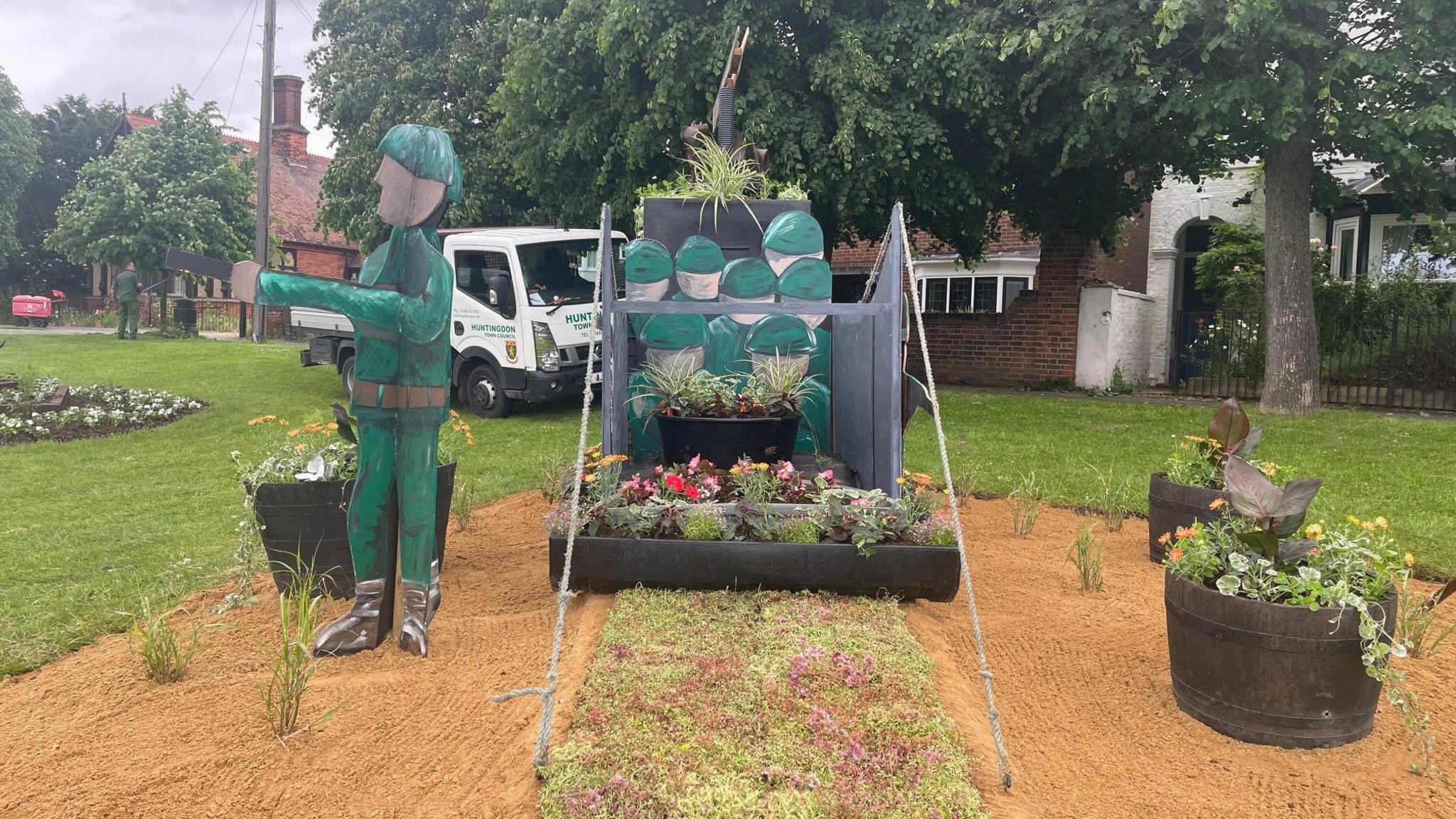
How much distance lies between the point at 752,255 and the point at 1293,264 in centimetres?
859

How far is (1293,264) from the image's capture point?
11500 mm

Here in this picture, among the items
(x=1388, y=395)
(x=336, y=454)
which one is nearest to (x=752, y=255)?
(x=336, y=454)

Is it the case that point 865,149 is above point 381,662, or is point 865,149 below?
above

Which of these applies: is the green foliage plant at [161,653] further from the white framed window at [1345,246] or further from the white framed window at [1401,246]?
the white framed window at [1345,246]

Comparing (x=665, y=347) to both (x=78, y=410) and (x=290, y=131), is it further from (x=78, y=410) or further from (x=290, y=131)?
(x=290, y=131)

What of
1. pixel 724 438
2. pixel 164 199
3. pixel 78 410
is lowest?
pixel 78 410

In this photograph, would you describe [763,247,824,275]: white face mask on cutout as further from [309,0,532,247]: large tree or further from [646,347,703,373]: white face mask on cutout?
[309,0,532,247]: large tree

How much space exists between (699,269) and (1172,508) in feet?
9.52

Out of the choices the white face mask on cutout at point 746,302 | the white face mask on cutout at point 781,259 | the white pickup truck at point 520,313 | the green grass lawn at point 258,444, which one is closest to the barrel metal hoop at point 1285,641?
the white face mask on cutout at point 746,302

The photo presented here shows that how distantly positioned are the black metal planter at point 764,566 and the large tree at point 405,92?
1215 centimetres

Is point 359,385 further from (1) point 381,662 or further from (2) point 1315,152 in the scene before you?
(2) point 1315,152

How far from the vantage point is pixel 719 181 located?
6.05 m

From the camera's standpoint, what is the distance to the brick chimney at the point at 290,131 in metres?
33.2

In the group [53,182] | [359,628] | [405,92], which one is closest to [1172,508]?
[359,628]
